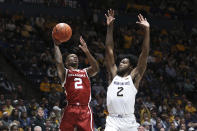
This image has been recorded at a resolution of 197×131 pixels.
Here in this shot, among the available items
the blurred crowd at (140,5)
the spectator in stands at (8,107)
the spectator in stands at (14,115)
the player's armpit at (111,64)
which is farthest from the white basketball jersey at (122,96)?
the blurred crowd at (140,5)

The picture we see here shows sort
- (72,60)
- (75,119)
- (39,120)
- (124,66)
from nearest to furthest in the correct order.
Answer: (124,66) → (75,119) → (72,60) → (39,120)

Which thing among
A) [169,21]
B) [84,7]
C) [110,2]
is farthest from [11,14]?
[169,21]

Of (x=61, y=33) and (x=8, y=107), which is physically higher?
(x=61, y=33)

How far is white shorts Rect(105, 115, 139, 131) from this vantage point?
7012 mm

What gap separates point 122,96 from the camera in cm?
706

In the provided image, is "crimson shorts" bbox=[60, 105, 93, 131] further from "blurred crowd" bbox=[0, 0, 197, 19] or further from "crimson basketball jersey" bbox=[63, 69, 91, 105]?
"blurred crowd" bbox=[0, 0, 197, 19]

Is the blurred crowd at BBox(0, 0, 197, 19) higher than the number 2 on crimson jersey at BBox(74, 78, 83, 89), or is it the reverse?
the blurred crowd at BBox(0, 0, 197, 19)

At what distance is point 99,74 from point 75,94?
9.44 metres

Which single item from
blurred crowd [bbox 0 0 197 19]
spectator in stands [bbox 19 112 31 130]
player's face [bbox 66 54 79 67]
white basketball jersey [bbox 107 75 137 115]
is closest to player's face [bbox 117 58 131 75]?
white basketball jersey [bbox 107 75 137 115]

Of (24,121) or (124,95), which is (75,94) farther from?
(24,121)

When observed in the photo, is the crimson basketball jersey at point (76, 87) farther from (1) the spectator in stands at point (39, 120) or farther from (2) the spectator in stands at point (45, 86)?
(2) the spectator in stands at point (45, 86)

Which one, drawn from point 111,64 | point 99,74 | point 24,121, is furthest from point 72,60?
point 99,74

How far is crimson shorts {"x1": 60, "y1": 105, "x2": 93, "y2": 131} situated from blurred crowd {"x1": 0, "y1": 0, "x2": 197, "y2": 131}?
11.9 feet

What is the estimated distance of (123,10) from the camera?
21734 mm
